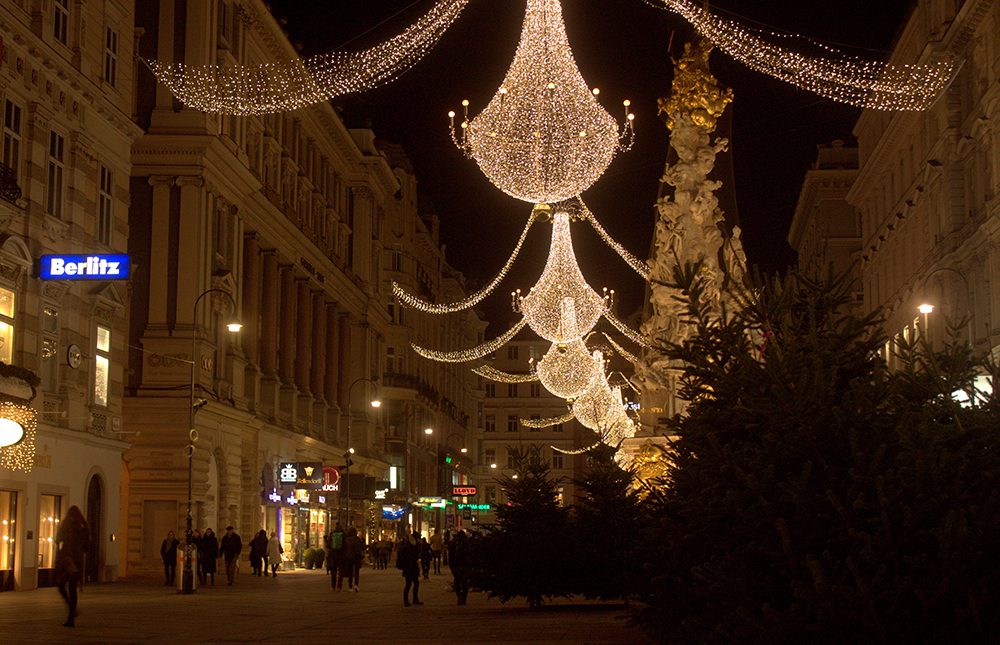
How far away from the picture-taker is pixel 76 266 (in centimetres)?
3306

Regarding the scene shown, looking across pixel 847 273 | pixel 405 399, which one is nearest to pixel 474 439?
pixel 405 399

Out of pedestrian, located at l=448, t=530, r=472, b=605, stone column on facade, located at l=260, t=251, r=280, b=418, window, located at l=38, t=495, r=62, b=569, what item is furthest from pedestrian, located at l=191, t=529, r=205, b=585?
stone column on facade, located at l=260, t=251, r=280, b=418

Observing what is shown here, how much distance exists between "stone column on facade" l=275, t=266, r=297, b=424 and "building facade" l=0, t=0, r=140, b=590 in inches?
794

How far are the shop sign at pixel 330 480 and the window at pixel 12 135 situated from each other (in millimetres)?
26228

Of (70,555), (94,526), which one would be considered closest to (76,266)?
(94,526)

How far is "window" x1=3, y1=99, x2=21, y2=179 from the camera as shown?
31.9 m

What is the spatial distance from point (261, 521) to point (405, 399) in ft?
116

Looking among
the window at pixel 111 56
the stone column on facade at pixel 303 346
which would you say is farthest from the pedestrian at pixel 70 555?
the stone column on facade at pixel 303 346

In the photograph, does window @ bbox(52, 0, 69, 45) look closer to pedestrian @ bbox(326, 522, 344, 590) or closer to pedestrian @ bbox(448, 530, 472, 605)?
pedestrian @ bbox(326, 522, 344, 590)

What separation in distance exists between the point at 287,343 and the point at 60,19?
27.4 metres

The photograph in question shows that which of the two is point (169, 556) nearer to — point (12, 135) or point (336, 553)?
point (336, 553)

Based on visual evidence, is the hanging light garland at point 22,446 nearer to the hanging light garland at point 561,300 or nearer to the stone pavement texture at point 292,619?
the stone pavement texture at point 292,619

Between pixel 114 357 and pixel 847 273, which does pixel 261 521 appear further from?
pixel 847 273

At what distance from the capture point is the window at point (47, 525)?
34344 mm
